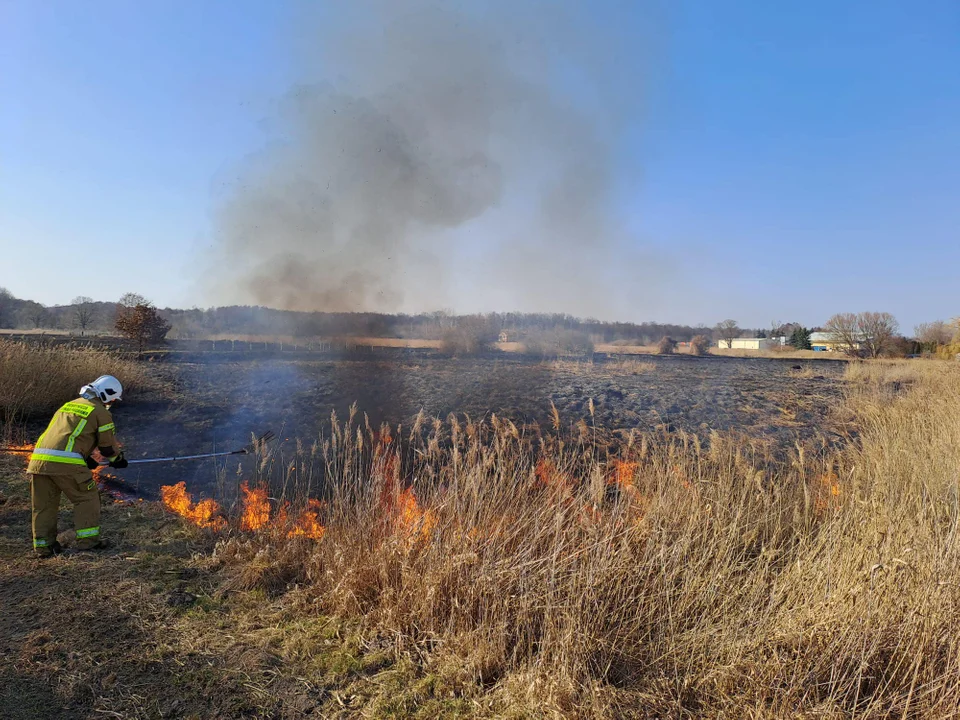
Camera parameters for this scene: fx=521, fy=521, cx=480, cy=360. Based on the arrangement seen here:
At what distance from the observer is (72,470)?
5250mm

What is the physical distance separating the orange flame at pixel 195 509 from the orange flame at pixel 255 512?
0.80 feet

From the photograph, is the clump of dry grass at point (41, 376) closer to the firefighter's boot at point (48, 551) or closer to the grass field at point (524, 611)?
the firefighter's boot at point (48, 551)

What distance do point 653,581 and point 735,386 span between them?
15333mm

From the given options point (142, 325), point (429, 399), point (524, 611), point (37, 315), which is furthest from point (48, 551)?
point (37, 315)

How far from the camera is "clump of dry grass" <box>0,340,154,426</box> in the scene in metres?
11.1

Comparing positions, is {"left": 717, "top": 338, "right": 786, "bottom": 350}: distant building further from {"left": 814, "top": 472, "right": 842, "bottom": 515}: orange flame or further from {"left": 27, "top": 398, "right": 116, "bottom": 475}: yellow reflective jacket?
{"left": 27, "top": 398, "right": 116, "bottom": 475}: yellow reflective jacket

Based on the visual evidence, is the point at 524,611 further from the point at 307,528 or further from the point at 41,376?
the point at 41,376

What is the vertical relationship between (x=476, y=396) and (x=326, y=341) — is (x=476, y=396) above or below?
below

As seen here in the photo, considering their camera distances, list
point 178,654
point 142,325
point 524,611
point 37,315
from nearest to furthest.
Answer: point 524,611, point 178,654, point 142,325, point 37,315

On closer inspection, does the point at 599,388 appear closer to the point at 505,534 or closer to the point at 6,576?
the point at 505,534

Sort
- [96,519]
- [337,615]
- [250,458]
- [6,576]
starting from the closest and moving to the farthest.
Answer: [337,615] → [6,576] → [96,519] → [250,458]

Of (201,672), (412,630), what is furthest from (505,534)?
(201,672)

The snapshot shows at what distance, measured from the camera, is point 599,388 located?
635 inches

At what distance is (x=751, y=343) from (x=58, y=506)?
40640 millimetres
